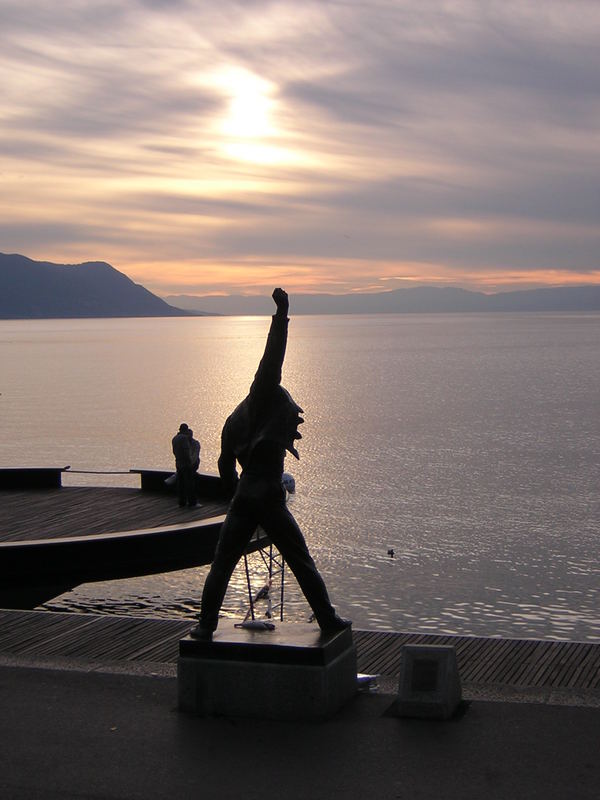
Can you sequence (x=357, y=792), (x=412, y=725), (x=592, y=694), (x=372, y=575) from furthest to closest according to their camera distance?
(x=372, y=575) < (x=592, y=694) < (x=412, y=725) < (x=357, y=792)

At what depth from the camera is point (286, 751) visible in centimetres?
869

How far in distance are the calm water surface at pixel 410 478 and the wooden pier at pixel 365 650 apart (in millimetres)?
8541

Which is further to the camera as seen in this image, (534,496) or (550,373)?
(550,373)

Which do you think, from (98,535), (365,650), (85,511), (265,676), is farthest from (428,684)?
(85,511)

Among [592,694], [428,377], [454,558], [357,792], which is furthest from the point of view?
[428,377]

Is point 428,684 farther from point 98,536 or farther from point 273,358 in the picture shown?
point 98,536

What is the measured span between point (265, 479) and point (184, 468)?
17.1 m

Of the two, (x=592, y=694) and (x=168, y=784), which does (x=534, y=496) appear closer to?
(x=592, y=694)

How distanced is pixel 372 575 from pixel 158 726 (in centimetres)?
1786

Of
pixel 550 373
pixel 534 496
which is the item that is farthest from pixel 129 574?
pixel 550 373

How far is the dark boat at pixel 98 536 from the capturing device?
22844mm

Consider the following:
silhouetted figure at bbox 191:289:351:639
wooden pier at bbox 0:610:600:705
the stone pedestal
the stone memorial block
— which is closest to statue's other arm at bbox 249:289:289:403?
silhouetted figure at bbox 191:289:351:639

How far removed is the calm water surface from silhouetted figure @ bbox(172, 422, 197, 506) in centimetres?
261

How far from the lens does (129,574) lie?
24.0 metres
